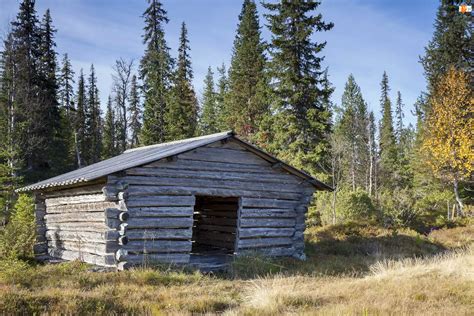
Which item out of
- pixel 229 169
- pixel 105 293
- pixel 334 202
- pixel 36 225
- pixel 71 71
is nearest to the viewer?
pixel 105 293

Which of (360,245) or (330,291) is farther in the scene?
(360,245)

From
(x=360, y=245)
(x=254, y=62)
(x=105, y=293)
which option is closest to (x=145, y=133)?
(x=254, y=62)

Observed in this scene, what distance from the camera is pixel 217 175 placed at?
13.1m

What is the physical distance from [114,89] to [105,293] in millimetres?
32649

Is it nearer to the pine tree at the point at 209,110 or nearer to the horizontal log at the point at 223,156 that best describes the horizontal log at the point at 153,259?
the horizontal log at the point at 223,156

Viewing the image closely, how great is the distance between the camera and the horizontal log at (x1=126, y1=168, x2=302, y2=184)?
11947mm

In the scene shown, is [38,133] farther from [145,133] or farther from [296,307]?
[296,307]

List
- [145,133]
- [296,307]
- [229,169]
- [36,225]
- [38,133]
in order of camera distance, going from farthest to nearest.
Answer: [145,133] < [38,133] < [36,225] < [229,169] < [296,307]

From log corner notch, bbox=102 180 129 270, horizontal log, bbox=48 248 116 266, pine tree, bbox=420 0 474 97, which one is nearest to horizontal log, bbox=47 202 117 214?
log corner notch, bbox=102 180 129 270

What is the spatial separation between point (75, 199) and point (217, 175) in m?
4.63

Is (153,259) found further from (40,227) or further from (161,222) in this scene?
(40,227)

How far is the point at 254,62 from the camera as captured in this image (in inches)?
1421

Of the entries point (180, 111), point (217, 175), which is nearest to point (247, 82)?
point (180, 111)

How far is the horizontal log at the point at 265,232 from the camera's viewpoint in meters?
13.6
